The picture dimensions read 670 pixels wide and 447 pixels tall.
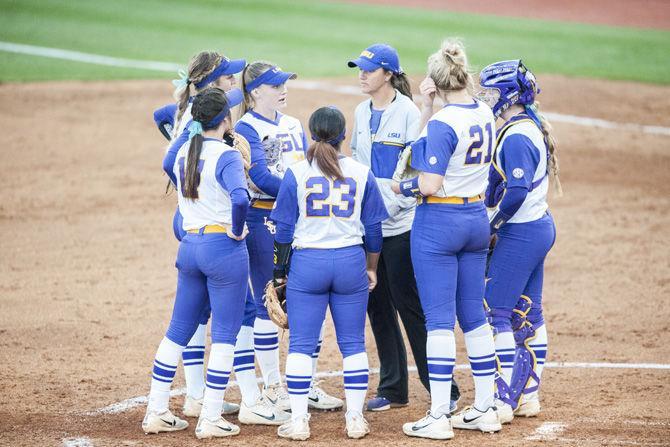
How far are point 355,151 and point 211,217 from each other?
48.6 inches

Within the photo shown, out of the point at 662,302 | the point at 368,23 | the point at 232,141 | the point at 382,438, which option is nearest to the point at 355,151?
the point at 232,141

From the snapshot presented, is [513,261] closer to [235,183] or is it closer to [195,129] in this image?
[235,183]

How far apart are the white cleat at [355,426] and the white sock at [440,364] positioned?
41 cm

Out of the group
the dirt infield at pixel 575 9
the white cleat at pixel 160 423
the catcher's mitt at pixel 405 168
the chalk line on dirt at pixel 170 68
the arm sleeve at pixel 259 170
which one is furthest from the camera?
the dirt infield at pixel 575 9

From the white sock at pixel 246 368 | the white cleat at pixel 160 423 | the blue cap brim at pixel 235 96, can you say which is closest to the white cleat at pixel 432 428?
the white sock at pixel 246 368

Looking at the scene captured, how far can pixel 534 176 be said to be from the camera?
5.79 metres

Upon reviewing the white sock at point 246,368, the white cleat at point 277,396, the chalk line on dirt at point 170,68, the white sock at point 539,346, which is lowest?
the white cleat at point 277,396

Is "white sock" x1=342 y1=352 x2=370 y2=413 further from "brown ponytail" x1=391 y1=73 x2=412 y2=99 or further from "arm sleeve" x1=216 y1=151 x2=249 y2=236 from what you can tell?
"brown ponytail" x1=391 y1=73 x2=412 y2=99

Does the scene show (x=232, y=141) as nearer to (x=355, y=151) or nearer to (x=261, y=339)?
(x=355, y=151)

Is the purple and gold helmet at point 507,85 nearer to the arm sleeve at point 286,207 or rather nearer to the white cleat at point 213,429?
A: the arm sleeve at point 286,207

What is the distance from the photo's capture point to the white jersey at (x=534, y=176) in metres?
5.71

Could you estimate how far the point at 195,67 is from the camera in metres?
6.01

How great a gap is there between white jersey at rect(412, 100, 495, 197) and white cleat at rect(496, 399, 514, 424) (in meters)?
1.36

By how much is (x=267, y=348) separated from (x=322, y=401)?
1.66 ft
